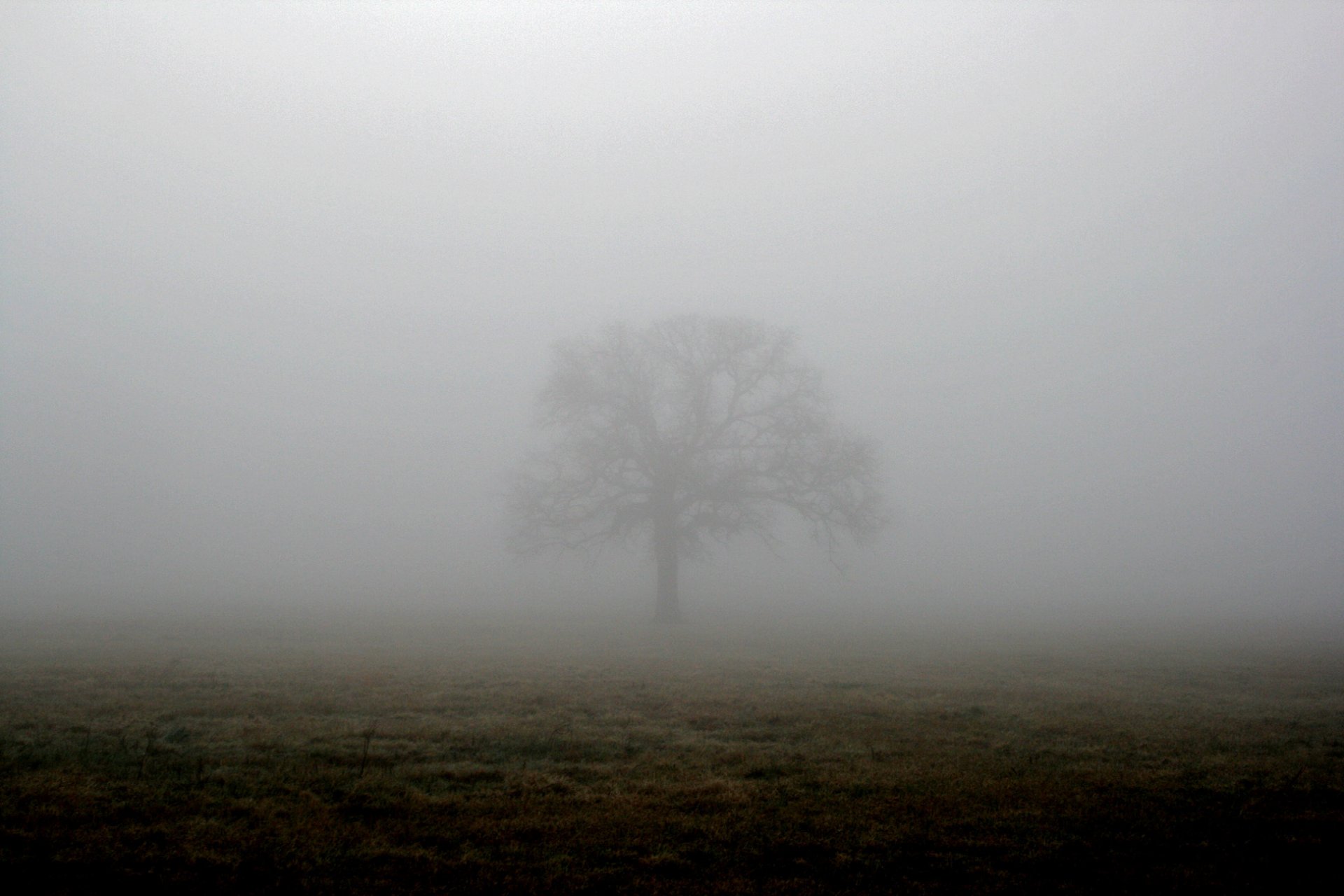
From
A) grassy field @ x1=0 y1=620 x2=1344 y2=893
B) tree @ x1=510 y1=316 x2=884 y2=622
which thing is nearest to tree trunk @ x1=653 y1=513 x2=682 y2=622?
tree @ x1=510 y1=316 x2=884 y2=622

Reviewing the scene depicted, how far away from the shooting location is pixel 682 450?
113ft

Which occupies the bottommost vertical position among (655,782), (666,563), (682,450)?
(655,782)

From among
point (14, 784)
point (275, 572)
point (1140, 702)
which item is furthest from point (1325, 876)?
point (275, 572)

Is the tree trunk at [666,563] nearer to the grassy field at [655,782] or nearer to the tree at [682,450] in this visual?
the tree at [682,450]

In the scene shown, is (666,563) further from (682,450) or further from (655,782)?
(655,782)

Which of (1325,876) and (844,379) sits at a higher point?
(844,379)

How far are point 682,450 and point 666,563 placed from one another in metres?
5.18

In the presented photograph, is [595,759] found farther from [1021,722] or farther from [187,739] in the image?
[1021,722]

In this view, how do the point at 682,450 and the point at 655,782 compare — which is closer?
the point at 655,782

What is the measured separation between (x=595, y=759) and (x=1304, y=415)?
148742 millimetres

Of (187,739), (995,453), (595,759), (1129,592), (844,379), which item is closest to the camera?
(595,759)

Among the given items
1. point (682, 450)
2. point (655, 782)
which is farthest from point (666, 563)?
point (655, 782)

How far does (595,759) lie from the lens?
8805 millimetres

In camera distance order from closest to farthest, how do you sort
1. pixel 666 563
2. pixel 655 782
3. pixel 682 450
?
pixel 655 782 → pixel 666 563 → pixel 682 450
